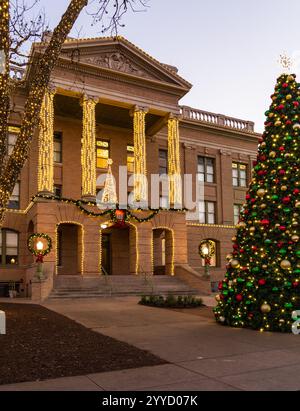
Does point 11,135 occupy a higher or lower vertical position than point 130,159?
higher

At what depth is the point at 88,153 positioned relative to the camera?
29.4 meters

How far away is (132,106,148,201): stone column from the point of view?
3089 cm

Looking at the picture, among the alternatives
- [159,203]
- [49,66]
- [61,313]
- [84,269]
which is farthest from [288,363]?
[159,203]

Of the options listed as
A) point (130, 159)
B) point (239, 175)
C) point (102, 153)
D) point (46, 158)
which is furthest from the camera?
point (239, 175)

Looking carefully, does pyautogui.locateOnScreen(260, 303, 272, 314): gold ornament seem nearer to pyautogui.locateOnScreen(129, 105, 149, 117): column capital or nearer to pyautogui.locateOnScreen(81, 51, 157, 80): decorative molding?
pyautogui.locateOnScreen(129, 105, 149, 117): column capital

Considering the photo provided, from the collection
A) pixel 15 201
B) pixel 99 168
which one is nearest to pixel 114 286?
pixel 15 201

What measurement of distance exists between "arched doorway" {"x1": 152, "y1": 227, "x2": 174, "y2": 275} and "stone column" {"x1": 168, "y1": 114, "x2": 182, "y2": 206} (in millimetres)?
2581

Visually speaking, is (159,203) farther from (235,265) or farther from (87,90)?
(235,265)

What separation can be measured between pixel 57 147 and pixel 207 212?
48.4 ft

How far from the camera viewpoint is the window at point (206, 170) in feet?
132

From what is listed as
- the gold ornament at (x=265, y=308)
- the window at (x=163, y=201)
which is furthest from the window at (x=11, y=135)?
the gold ornament at (x=265, y=308)

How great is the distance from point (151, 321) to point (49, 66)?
7.87 meters

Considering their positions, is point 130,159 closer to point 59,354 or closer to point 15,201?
point 15,201

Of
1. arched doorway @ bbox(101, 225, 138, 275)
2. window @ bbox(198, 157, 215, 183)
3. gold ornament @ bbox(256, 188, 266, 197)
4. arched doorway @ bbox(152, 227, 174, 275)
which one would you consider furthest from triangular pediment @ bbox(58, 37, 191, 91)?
gold ornament @ bbox(256, 188, 266, 197)
